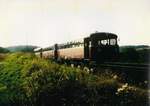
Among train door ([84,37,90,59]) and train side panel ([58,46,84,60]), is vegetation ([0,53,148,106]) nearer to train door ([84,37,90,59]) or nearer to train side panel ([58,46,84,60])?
train door ([84,37,90,59])

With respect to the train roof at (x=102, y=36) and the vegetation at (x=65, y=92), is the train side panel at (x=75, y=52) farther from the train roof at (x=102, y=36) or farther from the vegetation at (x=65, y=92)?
the vegetation at (x=65, y=92)

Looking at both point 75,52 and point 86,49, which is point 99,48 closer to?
point 86,49

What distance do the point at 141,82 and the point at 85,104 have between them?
457 centimetres

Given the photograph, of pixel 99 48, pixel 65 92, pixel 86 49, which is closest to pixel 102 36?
pixel 99 48

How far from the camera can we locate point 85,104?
9359mm

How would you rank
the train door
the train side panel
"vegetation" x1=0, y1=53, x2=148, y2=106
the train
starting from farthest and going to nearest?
the train side panel, the train door, the train, "vegetation" x1=0, y1=53, x2=148, y2=106

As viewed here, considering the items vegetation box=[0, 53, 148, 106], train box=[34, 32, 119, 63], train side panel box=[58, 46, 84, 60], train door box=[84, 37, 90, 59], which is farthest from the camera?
train side panel box=[58, 46, 84, 60]

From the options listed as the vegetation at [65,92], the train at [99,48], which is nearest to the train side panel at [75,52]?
the train at [99,48]

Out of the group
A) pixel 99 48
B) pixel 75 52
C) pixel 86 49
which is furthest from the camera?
pixel 75 52

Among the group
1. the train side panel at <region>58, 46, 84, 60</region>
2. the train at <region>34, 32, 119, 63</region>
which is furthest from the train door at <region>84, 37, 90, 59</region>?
the train side panel at <region>58, 46, 84, 60</region>

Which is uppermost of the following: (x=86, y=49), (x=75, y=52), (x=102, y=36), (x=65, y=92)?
(x=102, y=36)

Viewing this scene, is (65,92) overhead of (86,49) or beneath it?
beneath

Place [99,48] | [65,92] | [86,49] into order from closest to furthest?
[65,92] → [99,48] → [86,49]

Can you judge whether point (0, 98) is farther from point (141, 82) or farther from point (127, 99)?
point (141, 82)
